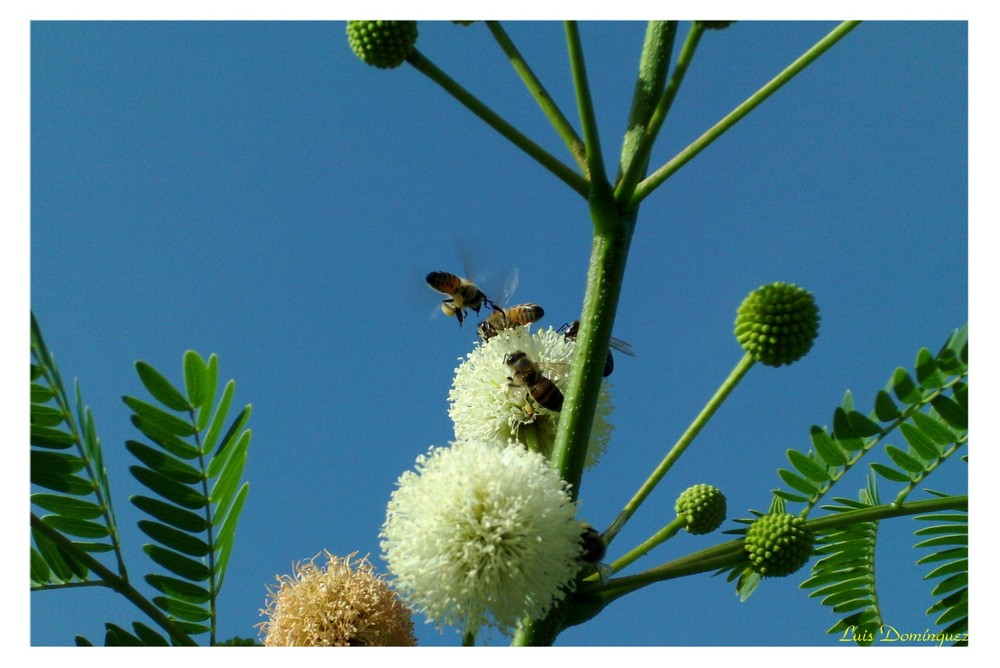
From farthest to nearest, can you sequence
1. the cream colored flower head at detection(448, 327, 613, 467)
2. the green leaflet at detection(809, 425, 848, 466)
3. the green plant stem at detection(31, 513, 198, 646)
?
the cream colored flower head at detection(448, 327, 613, 467), the green leaflet at detection(809, 425, 848, 466), the green plant stem at detection(31, 513, 198, 646)

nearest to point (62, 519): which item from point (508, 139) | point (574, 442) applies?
point (574, 442)

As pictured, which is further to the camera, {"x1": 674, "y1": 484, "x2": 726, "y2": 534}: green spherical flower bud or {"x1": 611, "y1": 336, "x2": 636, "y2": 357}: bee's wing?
{"x1": 611, "y1": 336, "x2": 636, "y2": 357}: bee's wing

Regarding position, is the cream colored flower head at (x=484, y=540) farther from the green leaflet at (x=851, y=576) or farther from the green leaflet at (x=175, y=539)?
the green leaflet at (x=851, y=576)

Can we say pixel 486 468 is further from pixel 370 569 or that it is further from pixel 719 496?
pixel 370 569

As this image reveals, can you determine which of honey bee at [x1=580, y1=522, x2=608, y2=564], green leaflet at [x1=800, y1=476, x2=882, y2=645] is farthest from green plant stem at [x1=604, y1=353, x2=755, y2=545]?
green leaflet at [x1=800, y1=476, x2=882, y2=645]

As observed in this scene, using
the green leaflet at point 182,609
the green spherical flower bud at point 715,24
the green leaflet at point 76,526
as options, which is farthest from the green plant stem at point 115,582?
the green spherical flower bud at point 715,24

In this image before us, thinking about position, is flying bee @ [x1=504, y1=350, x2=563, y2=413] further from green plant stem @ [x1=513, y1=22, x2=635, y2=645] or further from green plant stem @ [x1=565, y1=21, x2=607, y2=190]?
green plant stem @ [x1=565, y1=21, x2=607, y2=190]
